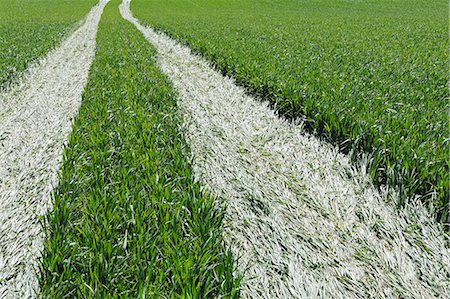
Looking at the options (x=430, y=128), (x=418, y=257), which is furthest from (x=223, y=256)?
(x=430, y=128)

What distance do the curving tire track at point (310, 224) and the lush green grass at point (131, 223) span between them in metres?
0.44

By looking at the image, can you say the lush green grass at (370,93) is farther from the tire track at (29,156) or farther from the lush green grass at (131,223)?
the tire track at (29,156)

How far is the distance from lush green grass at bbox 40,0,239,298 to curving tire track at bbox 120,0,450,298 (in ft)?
1.44

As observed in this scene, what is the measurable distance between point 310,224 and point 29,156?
4336 millimetres

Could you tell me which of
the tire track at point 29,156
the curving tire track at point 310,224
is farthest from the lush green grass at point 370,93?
the tire track at point 29,156

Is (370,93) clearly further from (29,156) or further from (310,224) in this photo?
(29,156)

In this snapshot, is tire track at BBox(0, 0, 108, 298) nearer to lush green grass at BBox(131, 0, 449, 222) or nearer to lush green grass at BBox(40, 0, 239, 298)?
lush green grass at BBox(40, 0, 239, 298)

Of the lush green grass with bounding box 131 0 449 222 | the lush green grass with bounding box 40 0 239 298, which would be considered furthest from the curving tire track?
the lush green grass with bounding box 40 0 239 298

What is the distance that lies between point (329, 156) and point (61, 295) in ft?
13.1

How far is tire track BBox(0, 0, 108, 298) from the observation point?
3078 millimetres

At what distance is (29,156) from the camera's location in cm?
545

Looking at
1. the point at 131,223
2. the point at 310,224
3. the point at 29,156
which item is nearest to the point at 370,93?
the point at 310,224

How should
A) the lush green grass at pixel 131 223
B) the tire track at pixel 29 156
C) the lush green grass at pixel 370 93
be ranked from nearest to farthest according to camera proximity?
the lush green grass at pixel 131 223
the tire track at pixel 29 156
the lush green grass at pixel 370 93

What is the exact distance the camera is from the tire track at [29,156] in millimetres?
3078
